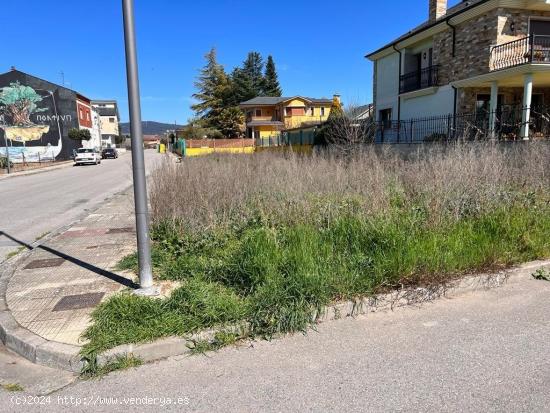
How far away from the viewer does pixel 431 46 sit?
24.0 metres

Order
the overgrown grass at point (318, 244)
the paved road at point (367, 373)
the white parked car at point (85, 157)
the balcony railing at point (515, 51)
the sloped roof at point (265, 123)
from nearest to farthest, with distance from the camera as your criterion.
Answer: the paved road at point (367, 373)
the overgrown grass at point (318, 244)
the balcony railing at point (515, 51)
the white parked car at point (85, 157)
the sloped roof at point (265, 123)

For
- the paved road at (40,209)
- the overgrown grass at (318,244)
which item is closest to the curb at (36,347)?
the overgrown grass at (318,244)

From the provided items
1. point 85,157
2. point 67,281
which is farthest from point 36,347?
point 85,157

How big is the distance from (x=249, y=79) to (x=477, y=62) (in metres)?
66.0

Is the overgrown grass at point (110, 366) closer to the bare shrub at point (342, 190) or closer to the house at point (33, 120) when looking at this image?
the bare shrub at point (342, 190)

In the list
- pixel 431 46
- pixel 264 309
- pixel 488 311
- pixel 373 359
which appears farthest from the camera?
pixel 431 46

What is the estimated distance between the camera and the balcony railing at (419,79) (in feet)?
76.1

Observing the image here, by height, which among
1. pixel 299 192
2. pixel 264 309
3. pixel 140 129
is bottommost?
pixel 264 309

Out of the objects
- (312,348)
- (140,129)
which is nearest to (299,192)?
(140,129)

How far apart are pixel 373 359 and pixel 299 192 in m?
3.83

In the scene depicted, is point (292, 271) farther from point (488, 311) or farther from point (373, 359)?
point (488, 311)

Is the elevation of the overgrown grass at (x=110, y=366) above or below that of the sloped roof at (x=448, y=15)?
below

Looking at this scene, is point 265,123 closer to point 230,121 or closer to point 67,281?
point 230,121

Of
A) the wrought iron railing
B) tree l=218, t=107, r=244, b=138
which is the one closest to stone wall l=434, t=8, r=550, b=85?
the wrought iron railing
